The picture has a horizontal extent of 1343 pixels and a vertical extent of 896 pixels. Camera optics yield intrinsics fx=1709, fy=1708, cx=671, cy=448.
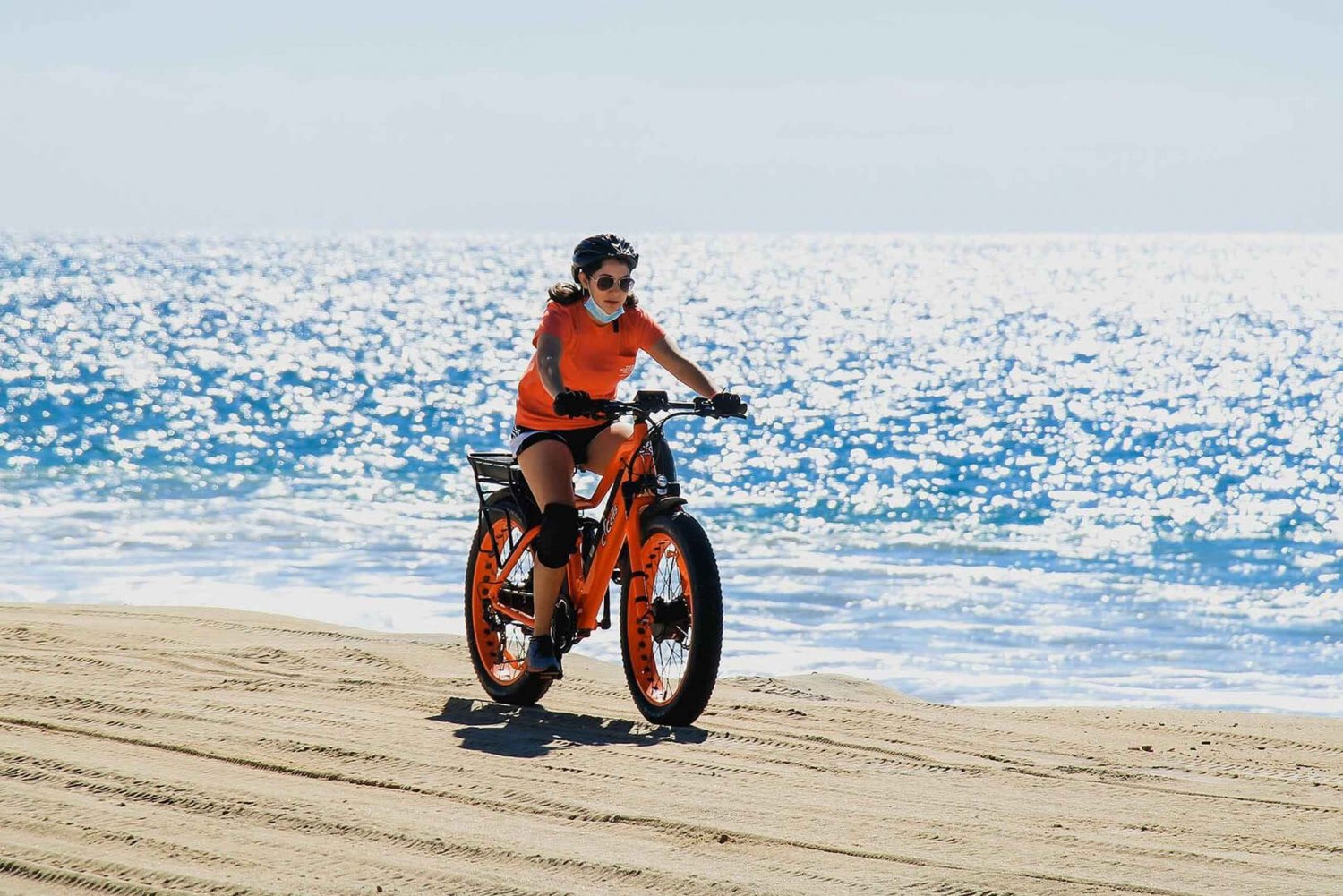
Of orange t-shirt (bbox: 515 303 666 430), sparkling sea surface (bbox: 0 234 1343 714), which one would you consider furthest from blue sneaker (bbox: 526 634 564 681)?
sparkling sea surface (bbox: 0 234 1343 714)

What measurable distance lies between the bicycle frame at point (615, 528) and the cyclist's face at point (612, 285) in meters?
0.54

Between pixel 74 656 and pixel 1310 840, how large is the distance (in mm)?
5187

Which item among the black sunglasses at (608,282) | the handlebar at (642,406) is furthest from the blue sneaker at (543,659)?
the black sunglasses at (608,282)

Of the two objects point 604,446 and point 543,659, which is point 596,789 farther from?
point 604,446

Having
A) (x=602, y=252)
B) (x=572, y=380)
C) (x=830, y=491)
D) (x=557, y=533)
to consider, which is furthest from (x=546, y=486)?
(x=830, y=491)

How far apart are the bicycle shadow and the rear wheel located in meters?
0.21

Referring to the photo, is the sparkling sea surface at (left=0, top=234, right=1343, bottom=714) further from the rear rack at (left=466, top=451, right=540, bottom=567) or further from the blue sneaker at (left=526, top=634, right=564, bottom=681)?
the blue sneaker at (left=526, top=634, right=564, bottom=681)

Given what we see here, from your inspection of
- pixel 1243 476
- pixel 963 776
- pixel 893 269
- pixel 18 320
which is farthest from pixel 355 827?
A: pixel 893 269

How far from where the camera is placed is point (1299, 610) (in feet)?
51.8

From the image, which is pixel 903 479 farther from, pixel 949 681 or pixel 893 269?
pixel 893 269

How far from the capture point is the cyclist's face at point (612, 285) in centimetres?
698

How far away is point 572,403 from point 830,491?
17.6 m

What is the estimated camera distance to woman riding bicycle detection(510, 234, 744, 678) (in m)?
6.97

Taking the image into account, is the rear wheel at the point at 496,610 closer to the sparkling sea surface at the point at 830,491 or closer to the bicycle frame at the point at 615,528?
the bicycle frame at the point at 615,528
